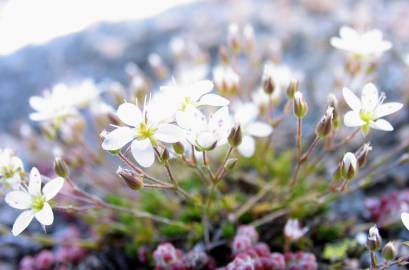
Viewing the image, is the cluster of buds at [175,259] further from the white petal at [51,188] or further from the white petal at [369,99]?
the white petal at [369,99]

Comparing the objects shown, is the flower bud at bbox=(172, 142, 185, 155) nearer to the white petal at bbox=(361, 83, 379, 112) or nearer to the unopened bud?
the unopened bud

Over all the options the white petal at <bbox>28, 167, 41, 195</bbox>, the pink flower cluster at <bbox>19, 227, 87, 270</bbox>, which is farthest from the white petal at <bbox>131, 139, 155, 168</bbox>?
the pink flower cluster at <bbox>19, 227, 87, 270</bbox>

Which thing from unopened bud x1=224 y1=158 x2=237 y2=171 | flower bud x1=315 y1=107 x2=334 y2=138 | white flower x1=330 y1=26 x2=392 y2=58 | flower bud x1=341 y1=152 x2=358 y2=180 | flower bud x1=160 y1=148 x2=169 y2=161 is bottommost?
flower bud x1=341 y1=152 x2=358 y2=180

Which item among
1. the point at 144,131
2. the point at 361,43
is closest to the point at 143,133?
the point at 144,131

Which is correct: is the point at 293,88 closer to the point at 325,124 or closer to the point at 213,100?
the point at 325,124

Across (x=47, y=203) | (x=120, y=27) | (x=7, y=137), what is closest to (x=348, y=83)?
A: (x=47, y=203)

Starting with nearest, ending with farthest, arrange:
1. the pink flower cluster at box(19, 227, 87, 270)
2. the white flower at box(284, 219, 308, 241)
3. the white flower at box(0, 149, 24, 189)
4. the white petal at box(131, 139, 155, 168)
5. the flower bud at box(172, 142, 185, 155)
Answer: the white petal at box(131, 139, 155, 168) < the flower bud at box(172, 142, 185, 155) < the white flower at box(0, 149, 24, 189) < the white flower at box(284, 219, 308, 241) < the pink flower cluster at box(19, 227, 87, 270)
